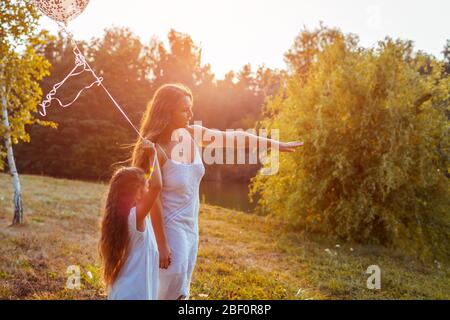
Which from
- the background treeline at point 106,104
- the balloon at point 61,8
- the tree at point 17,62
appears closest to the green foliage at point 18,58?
the tree at point 17,62

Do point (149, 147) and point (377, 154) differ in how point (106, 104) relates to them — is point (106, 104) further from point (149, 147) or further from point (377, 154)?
point (149, 147)

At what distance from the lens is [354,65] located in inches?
404

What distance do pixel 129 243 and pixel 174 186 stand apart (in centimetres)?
43

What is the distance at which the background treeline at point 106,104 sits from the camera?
31.0 meters

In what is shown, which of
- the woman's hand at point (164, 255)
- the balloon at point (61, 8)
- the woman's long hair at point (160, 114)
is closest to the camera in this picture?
the woman's hand at point (164, 255)

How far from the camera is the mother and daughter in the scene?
9.22 ft

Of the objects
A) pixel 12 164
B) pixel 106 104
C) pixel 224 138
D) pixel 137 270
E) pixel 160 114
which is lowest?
pixel 137 270

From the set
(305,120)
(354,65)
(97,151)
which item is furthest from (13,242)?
(97,151)

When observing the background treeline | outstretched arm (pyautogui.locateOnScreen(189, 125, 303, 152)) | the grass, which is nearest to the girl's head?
outstretched arm (pyautogui.locateOnScreen(189, 125, 303, 152))

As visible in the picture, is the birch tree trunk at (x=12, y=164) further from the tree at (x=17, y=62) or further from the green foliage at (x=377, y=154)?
the green foliage at (x=377, y=154)

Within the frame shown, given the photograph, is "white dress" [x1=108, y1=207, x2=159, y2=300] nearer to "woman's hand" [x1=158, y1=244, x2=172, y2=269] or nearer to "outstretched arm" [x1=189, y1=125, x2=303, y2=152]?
"woman's hand" [x1=158, y1=244, x2=172, y2=269]

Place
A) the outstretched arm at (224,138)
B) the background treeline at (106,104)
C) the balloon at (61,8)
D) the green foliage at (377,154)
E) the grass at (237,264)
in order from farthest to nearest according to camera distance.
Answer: the background treeline at (106,104), the green foliage at (377,154), the grass at (237,264), the balloon at (61,8), the outstretched arm at (224,138)

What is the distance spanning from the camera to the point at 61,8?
3928mm

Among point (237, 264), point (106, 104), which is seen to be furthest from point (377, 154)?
point (106, 104)
